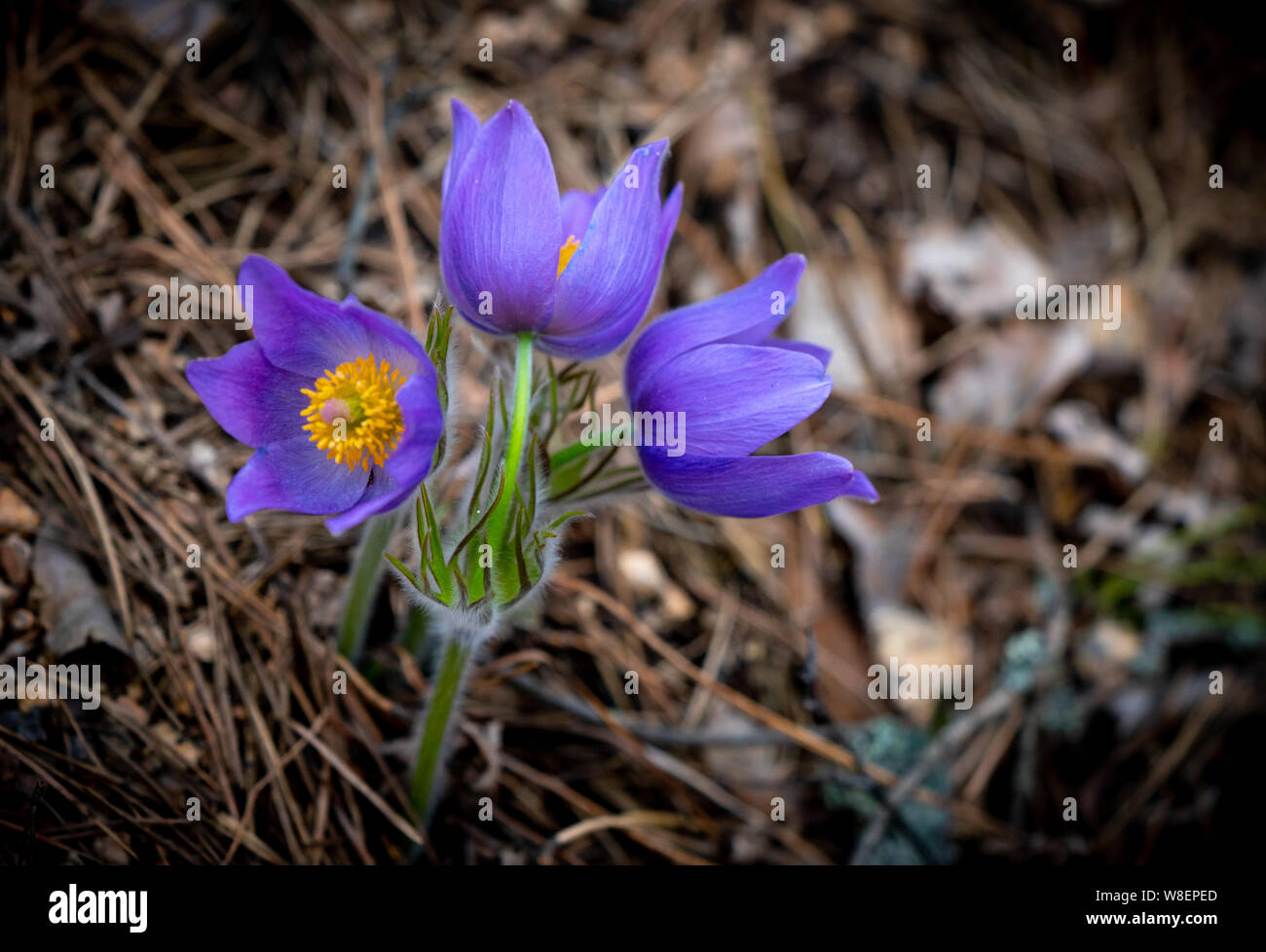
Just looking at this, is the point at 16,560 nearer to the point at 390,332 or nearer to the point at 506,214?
the point at 390,332

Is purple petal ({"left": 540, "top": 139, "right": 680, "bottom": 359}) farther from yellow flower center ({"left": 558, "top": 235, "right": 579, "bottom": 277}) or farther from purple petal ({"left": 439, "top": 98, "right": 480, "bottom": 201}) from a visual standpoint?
purple petal ({"left": 439, "top": 98, "right": 480, "bottom": 201})

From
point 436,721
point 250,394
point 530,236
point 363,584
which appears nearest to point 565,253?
point 530,236

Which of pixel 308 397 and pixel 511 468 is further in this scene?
pixel 308 397

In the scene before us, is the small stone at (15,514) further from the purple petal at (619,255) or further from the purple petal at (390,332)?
the purple petal at (619,255)

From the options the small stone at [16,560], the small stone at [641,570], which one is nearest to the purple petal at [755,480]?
the small stone at [641,570]

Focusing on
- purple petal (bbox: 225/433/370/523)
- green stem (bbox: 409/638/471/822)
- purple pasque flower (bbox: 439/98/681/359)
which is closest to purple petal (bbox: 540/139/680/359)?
purple pasque flower (bbox: 439/98/681/359)

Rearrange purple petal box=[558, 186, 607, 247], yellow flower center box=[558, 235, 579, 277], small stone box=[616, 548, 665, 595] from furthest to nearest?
1. small stone box=[616, 548, 665, 595]
2. purple petal box=[558, 186, 607, 247]
3. yellow flower center box=[558, 235, 579, 277]
